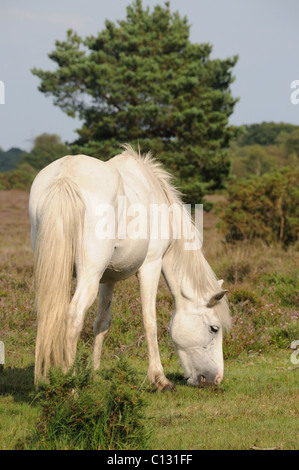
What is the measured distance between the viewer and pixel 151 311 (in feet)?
18.0

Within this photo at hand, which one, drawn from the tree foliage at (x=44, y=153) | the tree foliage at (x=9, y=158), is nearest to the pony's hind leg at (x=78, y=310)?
the tree foliage at (x=44, y=153)

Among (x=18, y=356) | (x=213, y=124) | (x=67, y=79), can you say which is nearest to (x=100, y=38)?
(x=67, y=79)

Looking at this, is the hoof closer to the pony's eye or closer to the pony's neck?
the pony's eye

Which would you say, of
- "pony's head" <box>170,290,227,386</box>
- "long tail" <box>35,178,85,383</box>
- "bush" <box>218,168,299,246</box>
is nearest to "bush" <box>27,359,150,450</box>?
"long tail" <box>35,178,85,383</box>

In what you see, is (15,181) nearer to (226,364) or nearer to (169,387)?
(226,364)

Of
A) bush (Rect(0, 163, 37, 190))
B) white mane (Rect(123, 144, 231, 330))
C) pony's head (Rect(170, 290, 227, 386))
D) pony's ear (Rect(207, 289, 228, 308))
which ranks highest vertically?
bush (Rect(0, 163, 37, 190))

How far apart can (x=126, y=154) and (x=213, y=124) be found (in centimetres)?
2080

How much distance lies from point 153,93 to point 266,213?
11.0 metres

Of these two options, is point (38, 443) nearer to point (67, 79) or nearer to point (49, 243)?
point (49, 243)

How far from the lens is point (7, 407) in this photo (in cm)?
439

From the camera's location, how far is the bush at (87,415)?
3.37 m

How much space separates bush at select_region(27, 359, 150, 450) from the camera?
133 inches

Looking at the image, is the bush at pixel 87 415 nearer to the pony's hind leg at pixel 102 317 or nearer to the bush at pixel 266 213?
the pony's hind leg at pixel 102 317

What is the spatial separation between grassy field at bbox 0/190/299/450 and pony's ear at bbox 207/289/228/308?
32.7 inches
